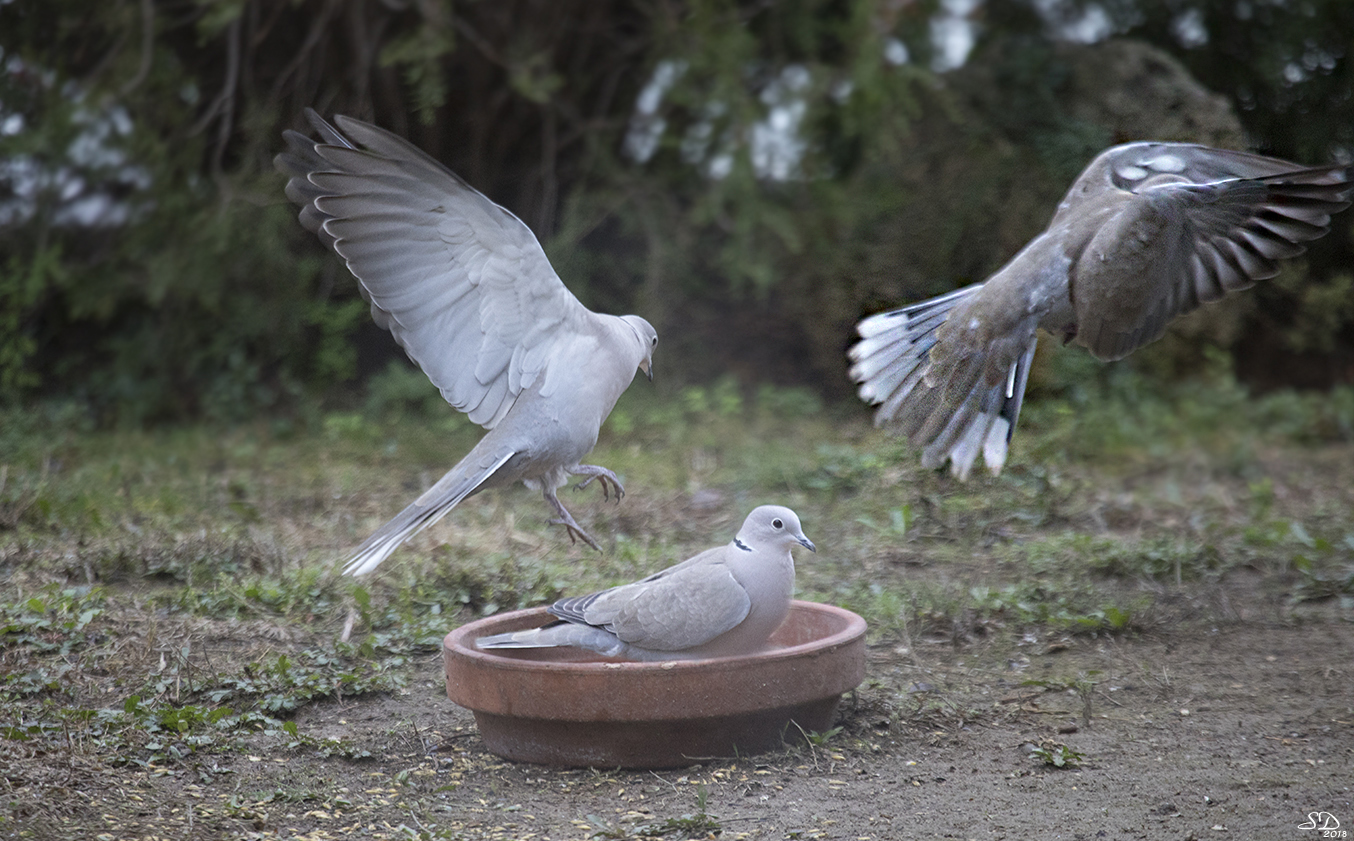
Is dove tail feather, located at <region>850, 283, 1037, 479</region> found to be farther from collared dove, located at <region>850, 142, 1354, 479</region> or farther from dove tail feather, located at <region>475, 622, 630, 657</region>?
dove tail feather, located at <region>475, 622, 630, 657</region>

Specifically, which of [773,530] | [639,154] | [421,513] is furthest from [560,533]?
[639,154]

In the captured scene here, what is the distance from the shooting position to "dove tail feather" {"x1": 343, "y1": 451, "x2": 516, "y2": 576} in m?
3.35

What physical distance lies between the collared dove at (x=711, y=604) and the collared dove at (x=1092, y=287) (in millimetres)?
852

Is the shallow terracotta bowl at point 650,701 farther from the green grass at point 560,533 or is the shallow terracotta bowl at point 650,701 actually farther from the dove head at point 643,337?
the dove head at point 643,337

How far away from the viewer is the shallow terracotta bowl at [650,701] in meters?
3.00

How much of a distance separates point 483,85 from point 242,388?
2.51 m

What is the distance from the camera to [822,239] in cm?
800

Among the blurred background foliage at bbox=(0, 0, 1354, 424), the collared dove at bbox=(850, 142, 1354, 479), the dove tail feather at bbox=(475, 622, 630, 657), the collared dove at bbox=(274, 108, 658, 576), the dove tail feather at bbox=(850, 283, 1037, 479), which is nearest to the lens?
the dove tail feather at bbox=(475, 622, 630, 657)

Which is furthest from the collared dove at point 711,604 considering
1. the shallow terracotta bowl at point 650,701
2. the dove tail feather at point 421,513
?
the dove tail feather at point 421,513

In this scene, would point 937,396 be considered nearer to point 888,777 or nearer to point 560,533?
point 888,777

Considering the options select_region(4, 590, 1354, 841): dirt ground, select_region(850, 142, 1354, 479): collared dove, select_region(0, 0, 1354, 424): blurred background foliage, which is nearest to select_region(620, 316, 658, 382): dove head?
select_region(850, 142, 1354, 479): collared dove

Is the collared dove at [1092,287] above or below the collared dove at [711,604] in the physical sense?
above

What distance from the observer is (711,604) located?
A: 3145 mm

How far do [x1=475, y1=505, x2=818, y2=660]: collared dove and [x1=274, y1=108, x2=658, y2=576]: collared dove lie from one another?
59 centimetres
